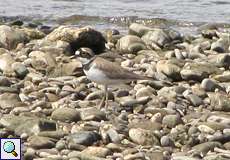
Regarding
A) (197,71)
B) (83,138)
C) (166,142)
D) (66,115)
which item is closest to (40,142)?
(83,138)

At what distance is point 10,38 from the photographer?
13.0m

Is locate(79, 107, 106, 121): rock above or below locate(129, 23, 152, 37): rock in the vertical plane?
above

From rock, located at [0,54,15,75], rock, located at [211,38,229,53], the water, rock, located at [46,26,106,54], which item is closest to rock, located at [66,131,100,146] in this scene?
rock, located at [0,54,15,75]

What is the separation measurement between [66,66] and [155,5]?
1266 cm

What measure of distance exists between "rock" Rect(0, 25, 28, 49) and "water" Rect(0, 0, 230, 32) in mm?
5593

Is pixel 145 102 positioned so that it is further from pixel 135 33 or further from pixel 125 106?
pixel 135 33

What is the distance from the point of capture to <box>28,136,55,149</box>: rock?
743 cm

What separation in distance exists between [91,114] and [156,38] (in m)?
5.56

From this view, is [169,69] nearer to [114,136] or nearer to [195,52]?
[195,52]

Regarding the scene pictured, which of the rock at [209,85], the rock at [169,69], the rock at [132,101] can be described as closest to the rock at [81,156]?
the rock at [132,101]

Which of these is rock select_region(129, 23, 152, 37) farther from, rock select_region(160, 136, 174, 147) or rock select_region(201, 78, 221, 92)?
rock select_region(160, 136, 174, 147)

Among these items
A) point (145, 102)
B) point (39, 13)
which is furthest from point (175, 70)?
point (39, 13)

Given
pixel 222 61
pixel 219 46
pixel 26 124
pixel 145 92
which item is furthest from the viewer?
pixel 219 46

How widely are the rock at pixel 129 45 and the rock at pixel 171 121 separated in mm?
4422
